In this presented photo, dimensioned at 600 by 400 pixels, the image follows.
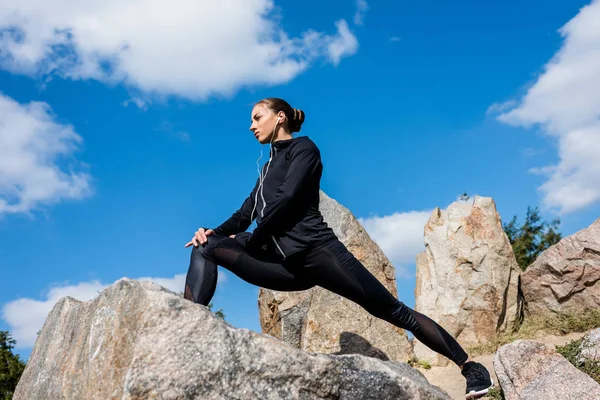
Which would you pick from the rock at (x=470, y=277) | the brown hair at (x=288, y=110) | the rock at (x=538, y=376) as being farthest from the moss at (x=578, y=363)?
the brown hair at (x=288, y=110)

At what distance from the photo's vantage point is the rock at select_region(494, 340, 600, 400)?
625 centimetres

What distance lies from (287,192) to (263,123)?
93cm

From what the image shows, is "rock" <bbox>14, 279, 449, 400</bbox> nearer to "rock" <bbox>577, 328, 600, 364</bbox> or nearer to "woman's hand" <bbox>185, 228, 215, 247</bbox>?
"woman's hand" <bbox>185, 228, 215, 247</bbox>

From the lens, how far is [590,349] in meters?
7.47

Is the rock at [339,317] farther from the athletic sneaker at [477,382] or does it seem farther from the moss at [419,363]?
the athletic sneaker at [477,382]

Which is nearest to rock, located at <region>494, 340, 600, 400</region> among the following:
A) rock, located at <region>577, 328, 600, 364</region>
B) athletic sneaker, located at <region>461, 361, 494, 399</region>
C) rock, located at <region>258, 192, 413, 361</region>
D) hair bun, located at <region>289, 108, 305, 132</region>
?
rock, located at <region>577, 328, 600, 364</region>

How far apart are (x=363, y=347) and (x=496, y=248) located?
4.18 metres

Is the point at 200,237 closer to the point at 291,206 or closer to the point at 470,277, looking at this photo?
the point at 291,206

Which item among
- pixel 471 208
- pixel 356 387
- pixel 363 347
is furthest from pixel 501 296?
pixel 356 387

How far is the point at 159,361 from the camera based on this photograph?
3.68m

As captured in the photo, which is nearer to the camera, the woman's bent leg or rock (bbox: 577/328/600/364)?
the woman's bent leg

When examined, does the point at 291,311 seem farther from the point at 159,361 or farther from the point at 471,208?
the point at 159,361

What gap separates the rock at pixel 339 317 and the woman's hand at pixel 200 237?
4.44m

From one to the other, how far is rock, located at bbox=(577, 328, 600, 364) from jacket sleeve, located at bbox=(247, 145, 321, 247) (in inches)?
176
